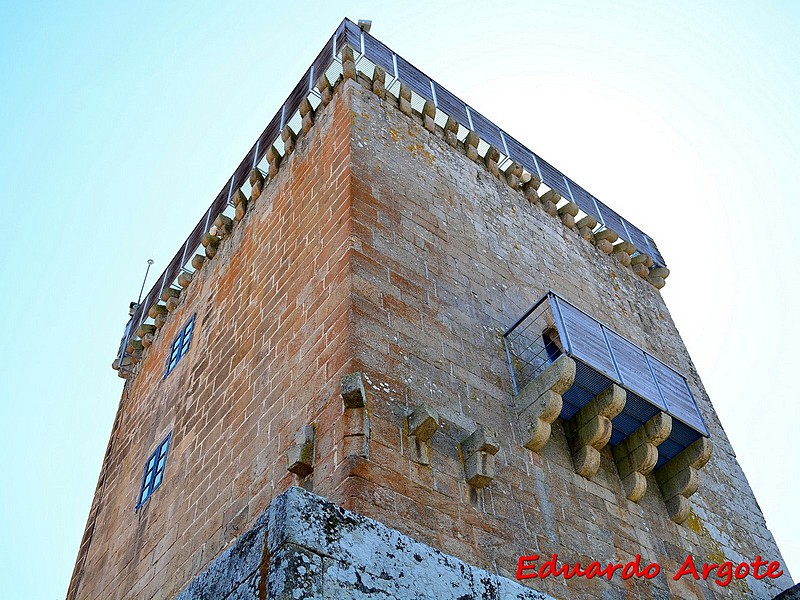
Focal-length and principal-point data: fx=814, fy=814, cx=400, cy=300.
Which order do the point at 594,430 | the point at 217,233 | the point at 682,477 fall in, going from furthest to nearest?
1. the point at 217,233
2. the point at 682,477
3. the point at 594,430

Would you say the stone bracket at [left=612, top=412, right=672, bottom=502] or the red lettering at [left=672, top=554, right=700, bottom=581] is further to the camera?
the stone bracket at [left=612, top=412, right=672, bottom=502]

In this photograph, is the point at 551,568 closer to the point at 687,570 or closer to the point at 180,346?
the point at 687,570

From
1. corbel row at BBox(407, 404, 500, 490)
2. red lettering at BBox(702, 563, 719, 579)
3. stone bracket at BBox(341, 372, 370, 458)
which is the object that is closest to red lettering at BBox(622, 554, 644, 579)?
red lettering at BBox(702, 563, 719, 579)

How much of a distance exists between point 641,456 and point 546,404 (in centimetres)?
148

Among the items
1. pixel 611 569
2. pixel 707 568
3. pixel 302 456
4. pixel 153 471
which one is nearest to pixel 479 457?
pixel 302 456

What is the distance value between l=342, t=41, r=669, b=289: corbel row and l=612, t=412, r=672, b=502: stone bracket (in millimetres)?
4599

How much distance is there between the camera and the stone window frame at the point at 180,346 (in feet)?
37.7

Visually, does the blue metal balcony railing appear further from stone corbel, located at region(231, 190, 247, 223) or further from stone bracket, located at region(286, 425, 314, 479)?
stone corbel, located at region(231, 190, 247, 223)

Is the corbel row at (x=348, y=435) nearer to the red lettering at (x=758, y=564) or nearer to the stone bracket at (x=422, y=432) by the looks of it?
the stone bracket at (x=422, y=432)

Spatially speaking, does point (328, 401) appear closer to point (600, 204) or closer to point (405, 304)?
point (405, 304)

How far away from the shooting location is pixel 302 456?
21.2 feet

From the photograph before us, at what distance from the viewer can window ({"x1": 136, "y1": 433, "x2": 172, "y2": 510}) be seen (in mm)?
9790

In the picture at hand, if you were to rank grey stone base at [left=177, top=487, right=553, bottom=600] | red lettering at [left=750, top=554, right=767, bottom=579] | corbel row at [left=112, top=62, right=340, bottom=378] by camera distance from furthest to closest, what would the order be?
corbel row at [left=112, top=62, right=340, bottom=378]
red lettering at [left=750, top=554, right=767, bottom=579]
grey stone base at [left=177, top=487, right=553, bottom=600]

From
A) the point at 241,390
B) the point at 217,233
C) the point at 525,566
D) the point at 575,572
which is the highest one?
the point at 217,233
